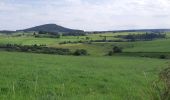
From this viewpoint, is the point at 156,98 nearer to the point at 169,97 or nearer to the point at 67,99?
the point at 169,97

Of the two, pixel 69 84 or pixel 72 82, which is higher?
pixel 69 84

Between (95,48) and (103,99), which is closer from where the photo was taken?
(103,99)

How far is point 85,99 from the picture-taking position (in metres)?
9.21

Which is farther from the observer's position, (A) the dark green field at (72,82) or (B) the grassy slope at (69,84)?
(B) the grassy slope at (69,84)

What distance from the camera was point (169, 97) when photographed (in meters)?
6.29

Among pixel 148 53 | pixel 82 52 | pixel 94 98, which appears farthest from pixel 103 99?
pixel 82 52

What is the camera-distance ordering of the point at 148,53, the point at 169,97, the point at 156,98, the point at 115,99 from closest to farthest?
the point at 169,97
the point at 156,98
the point at 115,99
the point at 148,53

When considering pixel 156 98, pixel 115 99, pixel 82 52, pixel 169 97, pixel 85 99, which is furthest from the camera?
pixel 82 52

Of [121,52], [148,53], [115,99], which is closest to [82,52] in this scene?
[121,52]

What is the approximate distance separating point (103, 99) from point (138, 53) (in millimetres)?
84638

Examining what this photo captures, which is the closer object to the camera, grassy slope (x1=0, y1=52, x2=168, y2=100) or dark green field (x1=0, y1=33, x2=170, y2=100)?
dark green field (x1=0, y1=33, x2=170, y2=100)

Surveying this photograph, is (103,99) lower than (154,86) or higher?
lower

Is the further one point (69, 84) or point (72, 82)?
point (72, 82)

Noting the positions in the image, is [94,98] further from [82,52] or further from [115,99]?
[82,52]
